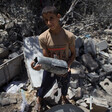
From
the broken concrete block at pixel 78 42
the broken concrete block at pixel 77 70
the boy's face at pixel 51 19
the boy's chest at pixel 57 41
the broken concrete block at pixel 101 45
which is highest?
the boy's face at pixel 51 19

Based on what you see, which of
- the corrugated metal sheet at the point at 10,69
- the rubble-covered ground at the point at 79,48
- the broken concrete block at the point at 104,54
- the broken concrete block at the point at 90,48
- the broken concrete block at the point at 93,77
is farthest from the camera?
the broken concrete block at the point at 104,54

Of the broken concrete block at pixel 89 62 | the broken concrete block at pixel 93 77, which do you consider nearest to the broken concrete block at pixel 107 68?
the broken concrete block at pixel 89 62

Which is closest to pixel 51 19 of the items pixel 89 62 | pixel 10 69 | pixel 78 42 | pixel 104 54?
pixel 10 69

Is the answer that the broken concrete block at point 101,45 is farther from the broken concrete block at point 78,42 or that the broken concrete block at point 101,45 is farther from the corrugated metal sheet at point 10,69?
the corrugated metal sheet at point 10,69

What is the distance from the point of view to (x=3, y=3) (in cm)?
507

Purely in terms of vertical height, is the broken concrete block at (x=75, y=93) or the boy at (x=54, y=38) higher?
the boy at (x=54, y=38)

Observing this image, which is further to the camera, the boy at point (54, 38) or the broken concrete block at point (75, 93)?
the broken concrete block at point (75, 93)

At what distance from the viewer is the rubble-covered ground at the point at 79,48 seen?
3520mm

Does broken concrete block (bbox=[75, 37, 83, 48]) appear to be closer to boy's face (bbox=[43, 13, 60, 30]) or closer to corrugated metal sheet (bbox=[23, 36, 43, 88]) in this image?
corrugated metal sheet (bbox=[23, 36, 43, 88])

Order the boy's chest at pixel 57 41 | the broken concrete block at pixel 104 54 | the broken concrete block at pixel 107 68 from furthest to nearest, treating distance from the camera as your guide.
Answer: the broken concrete block at pixel 104 54, the broken concrete block at pixel 107 68, the boy's chest at pixel 57 41

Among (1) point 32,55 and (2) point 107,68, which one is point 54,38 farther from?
(2) point 107,68

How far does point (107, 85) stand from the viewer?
12.8 ft

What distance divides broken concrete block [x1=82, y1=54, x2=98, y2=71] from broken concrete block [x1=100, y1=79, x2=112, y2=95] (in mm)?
415

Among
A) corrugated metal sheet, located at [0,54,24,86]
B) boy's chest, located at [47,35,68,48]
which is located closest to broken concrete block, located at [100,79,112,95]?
boy's chest, located at [47,35,68,48]
